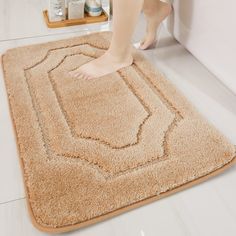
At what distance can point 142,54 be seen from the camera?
1.32 meters

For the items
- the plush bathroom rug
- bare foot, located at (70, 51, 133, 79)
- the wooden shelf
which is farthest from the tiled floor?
the wooden shelf

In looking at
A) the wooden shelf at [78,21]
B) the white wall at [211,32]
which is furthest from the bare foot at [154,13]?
the wooden shelf at [78,21]

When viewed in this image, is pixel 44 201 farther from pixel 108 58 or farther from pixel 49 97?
pixel 108 58

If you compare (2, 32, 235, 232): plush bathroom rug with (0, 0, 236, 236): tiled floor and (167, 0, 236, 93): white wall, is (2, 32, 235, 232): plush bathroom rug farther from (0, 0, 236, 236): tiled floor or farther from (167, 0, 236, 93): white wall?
(167, 0, 236, 93): white wall

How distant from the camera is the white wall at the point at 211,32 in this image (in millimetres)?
1050

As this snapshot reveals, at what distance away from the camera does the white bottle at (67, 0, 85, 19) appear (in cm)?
145

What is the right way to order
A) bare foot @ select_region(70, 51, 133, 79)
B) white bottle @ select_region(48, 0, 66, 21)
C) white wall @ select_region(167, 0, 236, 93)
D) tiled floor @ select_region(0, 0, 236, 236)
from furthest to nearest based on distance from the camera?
white bottle @ select_region(48, 0, 66, 21) < bare foot @ select_region(70, 51, 133, 79) < white wall @ select_region(167, 0, 236, 93) < tiled floor @ select_region(0, 0, 236, 236)

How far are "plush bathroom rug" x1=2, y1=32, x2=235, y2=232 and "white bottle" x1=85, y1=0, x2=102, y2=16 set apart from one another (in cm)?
34

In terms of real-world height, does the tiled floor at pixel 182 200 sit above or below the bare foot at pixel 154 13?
below

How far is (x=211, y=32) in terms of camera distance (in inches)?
44.3

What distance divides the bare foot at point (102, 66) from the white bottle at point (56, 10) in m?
0.36

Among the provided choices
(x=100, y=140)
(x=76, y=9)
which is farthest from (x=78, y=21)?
(x=100, y=140)

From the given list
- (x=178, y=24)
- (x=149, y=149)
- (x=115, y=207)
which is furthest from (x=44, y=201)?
(x=178, y=24)

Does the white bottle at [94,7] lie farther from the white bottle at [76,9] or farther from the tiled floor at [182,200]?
the tiled floor at [182,200]
